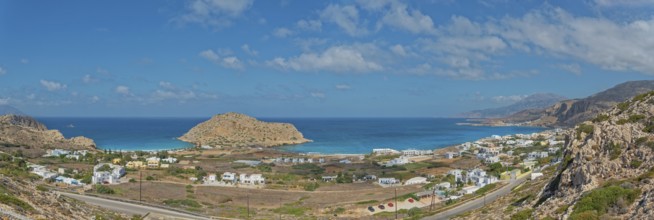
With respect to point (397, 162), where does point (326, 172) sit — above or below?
below

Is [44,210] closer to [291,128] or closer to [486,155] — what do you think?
[486,155]

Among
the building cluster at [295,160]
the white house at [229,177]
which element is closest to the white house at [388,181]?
the white house at [229,177]

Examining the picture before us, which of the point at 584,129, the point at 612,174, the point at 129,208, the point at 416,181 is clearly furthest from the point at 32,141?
the point at 612,174

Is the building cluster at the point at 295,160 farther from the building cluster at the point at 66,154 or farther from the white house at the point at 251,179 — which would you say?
the building cluster at the point at 66,154

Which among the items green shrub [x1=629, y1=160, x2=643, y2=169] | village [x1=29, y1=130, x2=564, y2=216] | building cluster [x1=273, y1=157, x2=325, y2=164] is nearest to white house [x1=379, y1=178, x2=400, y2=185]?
village [x1=29, y1=130, x2=564, y2=216]

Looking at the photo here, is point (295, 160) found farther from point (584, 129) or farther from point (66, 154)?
point (584, 129)
